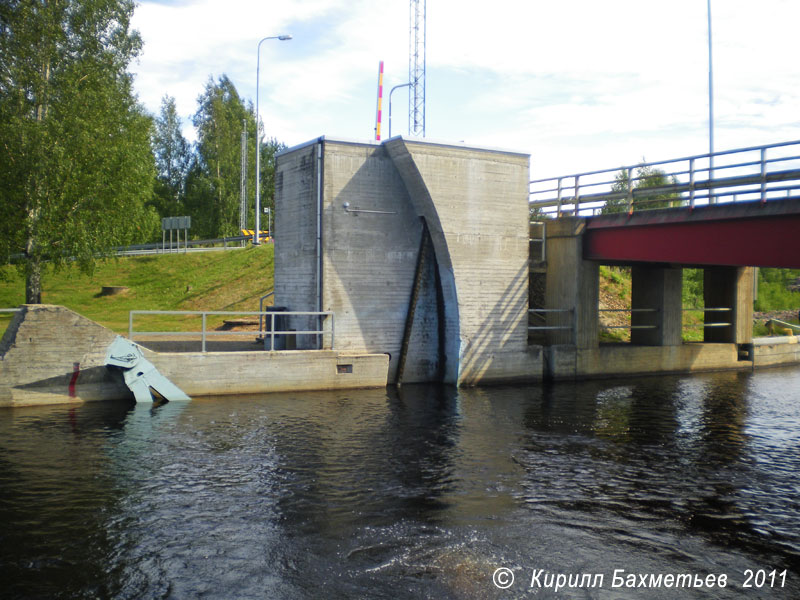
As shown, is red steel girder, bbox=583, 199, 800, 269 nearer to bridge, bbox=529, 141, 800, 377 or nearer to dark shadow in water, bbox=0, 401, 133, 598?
bridge, bbox=529, 141, 800, 377

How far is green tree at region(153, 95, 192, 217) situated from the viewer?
219 feet

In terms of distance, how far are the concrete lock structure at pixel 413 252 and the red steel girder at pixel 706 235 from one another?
3099mm

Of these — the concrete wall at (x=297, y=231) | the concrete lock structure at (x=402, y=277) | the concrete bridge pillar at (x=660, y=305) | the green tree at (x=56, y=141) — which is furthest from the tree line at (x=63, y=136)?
the concrete bridge pillar at (x=660, y=305)

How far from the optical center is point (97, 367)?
1828 cm

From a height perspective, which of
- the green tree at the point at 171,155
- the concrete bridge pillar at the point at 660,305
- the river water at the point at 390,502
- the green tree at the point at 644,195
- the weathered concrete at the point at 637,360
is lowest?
the river water at the point at 390,502

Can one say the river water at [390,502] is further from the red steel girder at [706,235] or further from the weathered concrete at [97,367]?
the red steel girder at [706,235]

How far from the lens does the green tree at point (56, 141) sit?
2702 centimetres

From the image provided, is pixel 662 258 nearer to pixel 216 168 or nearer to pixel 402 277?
pixel 402 277

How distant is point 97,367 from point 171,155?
53.3 m

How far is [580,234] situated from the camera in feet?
82.4

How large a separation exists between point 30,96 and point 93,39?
3.83m

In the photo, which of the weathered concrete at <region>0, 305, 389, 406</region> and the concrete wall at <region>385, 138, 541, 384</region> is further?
the concrete wall at <region>385, 138, 541, 384</region>

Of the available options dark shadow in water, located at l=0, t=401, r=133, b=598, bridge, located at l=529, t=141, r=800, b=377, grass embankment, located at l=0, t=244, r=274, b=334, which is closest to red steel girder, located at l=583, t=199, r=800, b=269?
bridge, located at l=529, t=141, r=800, b=377

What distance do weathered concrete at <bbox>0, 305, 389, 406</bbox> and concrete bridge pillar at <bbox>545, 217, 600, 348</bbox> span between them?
8.47 meters
